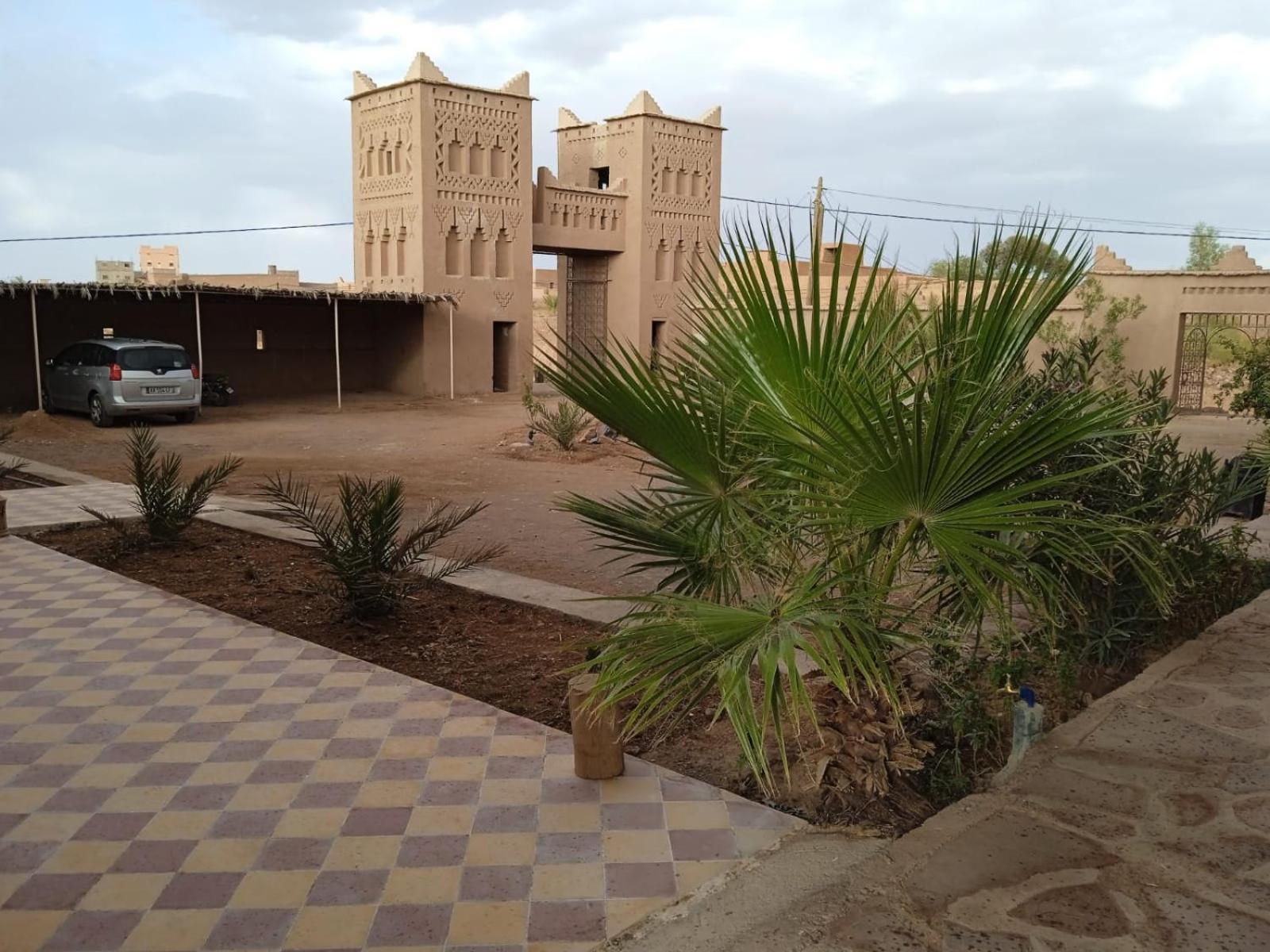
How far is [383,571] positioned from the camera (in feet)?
17.5

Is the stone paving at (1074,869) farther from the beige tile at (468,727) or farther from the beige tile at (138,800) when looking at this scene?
the beige tile at (138,800)

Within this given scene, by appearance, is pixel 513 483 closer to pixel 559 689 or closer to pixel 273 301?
pixel 559 689

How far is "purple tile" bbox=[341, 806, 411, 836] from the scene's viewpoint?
3.11 metres

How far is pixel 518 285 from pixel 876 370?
23044 mm

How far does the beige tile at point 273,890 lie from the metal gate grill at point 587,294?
83.7ft

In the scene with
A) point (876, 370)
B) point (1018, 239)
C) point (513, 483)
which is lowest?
point (513, 483)

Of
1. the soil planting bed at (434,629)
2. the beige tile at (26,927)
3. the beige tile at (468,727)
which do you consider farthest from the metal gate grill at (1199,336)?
the beige tile at (26,927)

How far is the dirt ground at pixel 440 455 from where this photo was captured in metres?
8.34

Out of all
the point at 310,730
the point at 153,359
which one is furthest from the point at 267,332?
the point at 310,730

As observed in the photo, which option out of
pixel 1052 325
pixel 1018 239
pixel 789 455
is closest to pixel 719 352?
pixel 789 455

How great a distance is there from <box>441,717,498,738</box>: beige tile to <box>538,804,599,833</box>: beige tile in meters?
0.65

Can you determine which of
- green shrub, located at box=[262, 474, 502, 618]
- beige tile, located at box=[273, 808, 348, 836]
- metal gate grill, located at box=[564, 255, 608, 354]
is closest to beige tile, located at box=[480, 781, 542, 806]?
beige tile, located at box=[273, 808, 348, 836]

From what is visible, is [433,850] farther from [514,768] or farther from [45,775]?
[45,775]

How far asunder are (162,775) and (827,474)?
7.98ft
